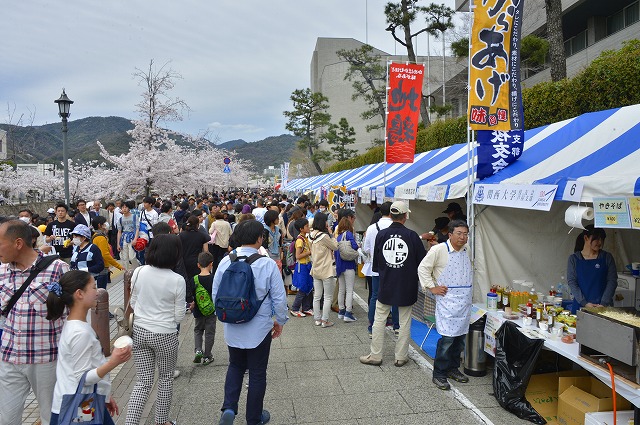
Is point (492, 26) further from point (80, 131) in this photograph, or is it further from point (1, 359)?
point (80, 131)

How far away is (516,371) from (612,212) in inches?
62.8

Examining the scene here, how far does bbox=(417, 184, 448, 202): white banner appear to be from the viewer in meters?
6.35

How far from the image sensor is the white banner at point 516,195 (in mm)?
4133

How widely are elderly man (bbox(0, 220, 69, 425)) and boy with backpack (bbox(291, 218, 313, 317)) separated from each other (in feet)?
14.0

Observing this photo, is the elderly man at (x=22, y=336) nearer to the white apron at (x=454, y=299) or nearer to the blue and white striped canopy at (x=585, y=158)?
the white apron at (x=454, y=299)

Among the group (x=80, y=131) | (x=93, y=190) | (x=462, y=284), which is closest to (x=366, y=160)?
(x=93, y=190)

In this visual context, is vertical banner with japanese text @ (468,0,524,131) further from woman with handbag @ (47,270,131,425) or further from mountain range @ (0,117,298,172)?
mountain range @ (0,117,298,172)

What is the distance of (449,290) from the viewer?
174 inches

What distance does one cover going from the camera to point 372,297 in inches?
235

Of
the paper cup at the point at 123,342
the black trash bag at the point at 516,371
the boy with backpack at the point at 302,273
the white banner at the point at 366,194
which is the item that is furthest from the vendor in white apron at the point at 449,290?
the white banner at the point at 366,194

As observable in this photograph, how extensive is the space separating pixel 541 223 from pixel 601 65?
9.56 feet

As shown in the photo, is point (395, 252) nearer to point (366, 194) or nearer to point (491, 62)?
point (491, 62)

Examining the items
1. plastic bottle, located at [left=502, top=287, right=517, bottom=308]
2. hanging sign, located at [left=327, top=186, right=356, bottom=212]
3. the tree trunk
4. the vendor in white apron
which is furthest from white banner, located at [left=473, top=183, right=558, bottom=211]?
hanging sign, located at [left=327, top=186, right=356, bottom=212]

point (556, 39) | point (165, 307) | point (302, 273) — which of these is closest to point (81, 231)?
point (165, 307)
